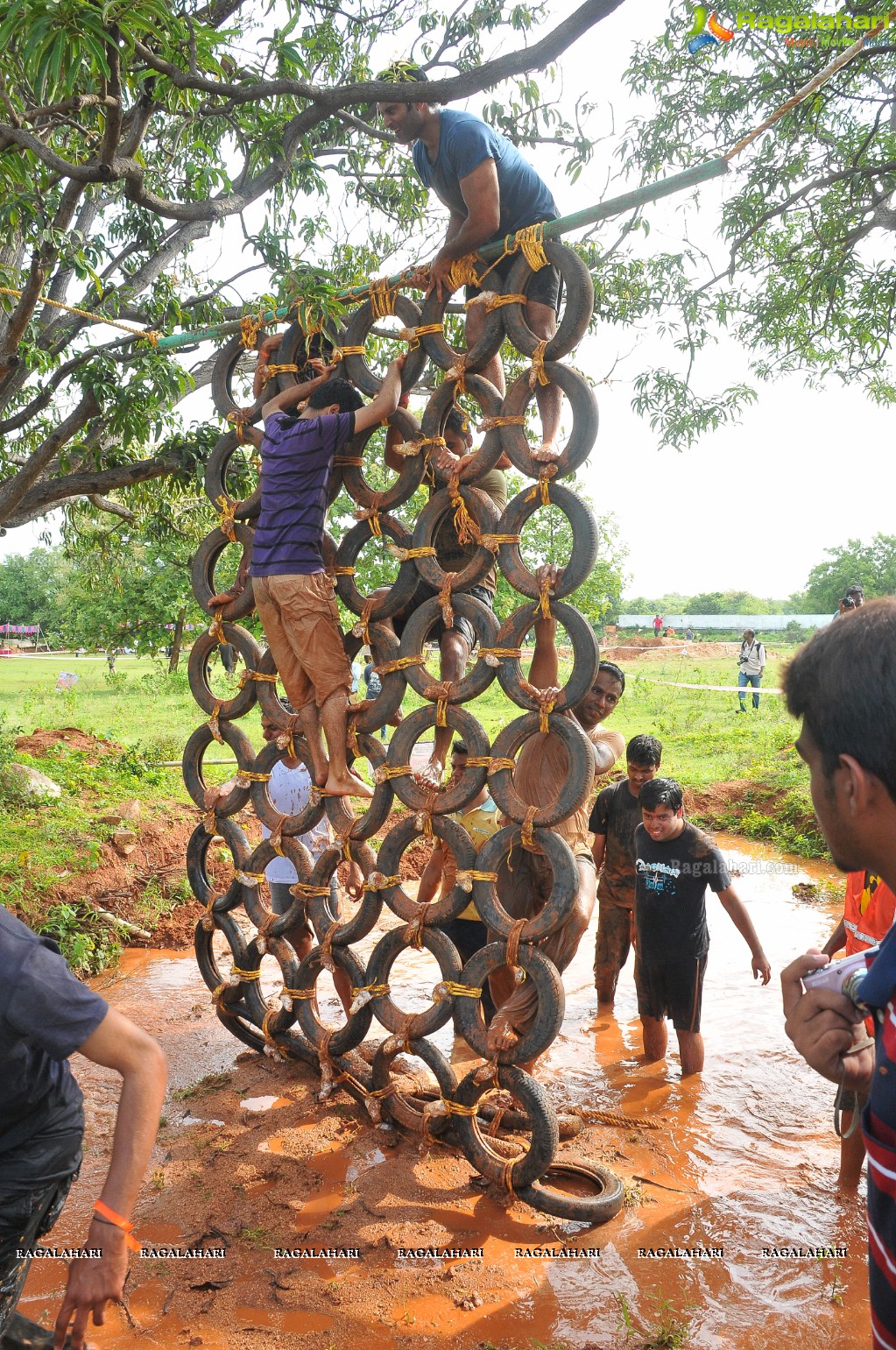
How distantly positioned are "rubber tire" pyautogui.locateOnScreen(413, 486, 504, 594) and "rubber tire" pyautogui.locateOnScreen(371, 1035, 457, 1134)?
196cm

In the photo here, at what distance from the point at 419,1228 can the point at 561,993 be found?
1.06 metres

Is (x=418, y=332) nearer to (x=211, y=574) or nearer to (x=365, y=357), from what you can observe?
(x=365, y=357)

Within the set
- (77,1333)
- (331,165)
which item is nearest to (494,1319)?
(77,1333)

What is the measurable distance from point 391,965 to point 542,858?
35.3 inches

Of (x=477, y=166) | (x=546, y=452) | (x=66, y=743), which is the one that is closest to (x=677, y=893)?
(x=546, y=452)

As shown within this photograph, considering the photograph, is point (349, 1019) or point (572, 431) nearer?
→ point (572, 431)

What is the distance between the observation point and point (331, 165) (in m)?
7.79

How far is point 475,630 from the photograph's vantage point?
403 cm

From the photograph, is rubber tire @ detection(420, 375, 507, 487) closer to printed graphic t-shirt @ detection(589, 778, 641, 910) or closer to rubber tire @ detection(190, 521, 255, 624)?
rubber tire @ detection(190, 521, 255, 624)

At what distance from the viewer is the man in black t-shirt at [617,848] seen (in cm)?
505

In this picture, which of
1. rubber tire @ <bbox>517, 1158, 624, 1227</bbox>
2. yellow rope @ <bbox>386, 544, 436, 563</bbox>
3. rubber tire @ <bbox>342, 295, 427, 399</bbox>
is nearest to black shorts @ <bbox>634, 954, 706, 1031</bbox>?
rubber tire @ <bbox>517, 1158, 624, 1227</bbox>

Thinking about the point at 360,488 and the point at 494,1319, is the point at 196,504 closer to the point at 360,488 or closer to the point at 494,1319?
the point at 360,488

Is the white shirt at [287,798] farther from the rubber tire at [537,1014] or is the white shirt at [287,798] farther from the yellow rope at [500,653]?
the yellow rope at [500,653]

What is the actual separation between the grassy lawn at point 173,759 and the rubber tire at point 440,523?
1.46 metres
